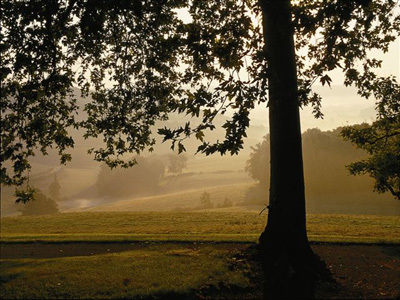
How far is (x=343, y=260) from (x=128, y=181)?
107m

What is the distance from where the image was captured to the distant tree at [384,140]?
529 inches

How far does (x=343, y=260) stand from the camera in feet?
34.0

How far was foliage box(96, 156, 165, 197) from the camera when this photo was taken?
10988cm

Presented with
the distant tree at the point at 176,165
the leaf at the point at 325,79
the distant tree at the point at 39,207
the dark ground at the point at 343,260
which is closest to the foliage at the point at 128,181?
the distant tree at the point at 176,165

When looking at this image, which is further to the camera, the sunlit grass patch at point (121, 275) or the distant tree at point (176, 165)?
the distant tree at point (176, 165)

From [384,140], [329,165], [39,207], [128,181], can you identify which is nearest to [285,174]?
[384,140]

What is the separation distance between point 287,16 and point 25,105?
889cm

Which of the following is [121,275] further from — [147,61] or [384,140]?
[384,140]

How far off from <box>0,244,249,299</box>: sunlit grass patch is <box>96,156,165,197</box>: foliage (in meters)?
101

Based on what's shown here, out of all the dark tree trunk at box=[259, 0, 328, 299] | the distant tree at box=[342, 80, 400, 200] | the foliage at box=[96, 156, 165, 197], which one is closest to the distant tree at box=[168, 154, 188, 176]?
the foliage at box=[96, 156, 165, 197]

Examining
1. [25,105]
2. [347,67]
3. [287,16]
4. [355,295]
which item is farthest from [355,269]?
[25,105]

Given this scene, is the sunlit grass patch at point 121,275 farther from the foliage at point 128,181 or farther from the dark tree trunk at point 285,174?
the foliage at point 128,181

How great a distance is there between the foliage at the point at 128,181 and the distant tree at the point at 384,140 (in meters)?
98.7

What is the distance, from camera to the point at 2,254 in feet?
39.7
